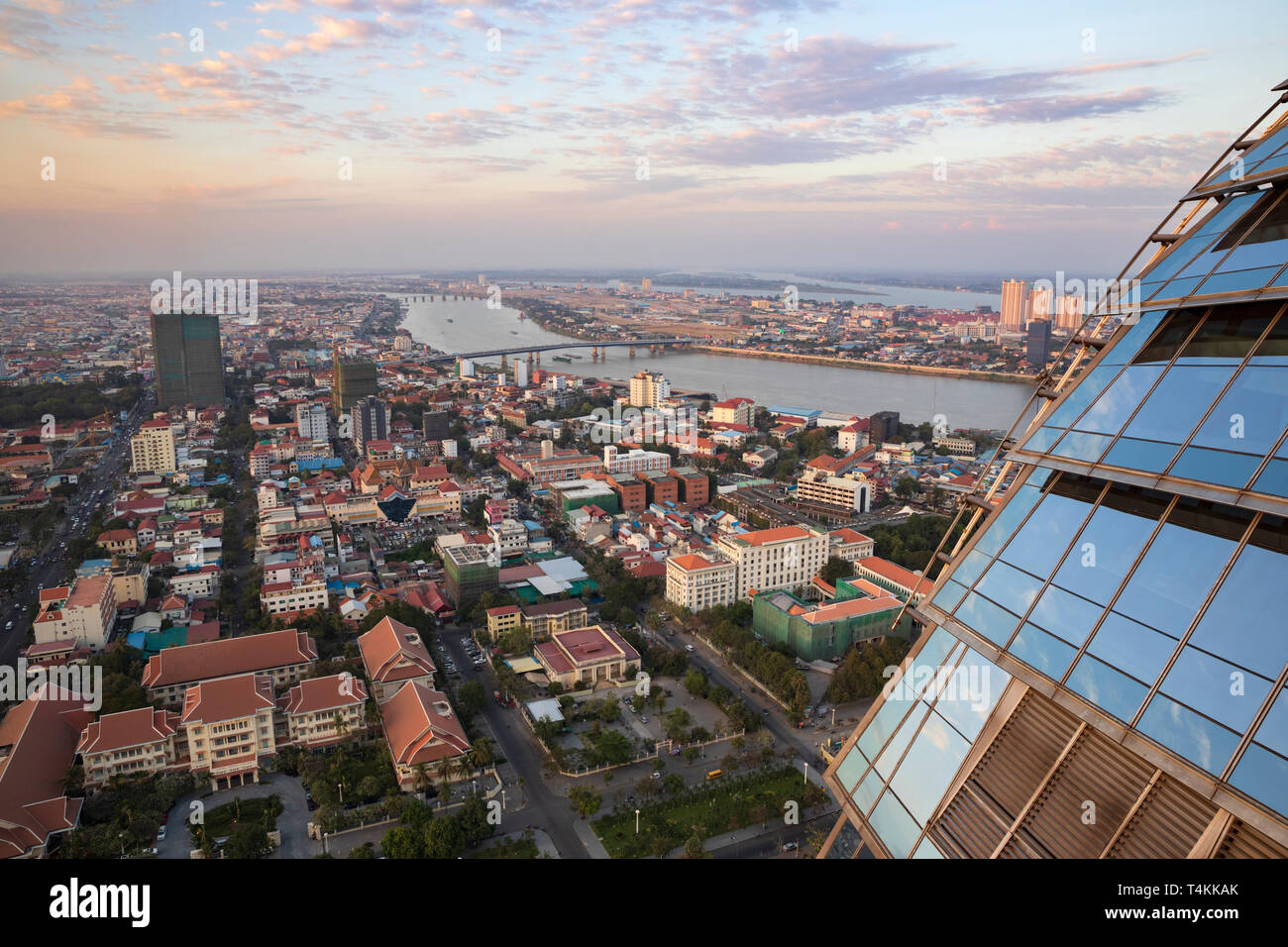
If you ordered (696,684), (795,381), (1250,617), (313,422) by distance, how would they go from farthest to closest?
(795,381) → (313,422) → (696,684) → (1250,617)

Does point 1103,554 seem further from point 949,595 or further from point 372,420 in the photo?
point 372,420

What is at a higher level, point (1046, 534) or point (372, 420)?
point (1046, 534)

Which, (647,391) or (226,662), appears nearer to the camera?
(226,662)

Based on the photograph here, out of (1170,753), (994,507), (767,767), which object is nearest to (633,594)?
(767,767)

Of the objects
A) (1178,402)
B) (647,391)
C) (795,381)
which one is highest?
(1178,402)

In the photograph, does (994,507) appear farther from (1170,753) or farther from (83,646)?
(83,646)

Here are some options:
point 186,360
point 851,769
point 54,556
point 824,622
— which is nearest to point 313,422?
point 186,360

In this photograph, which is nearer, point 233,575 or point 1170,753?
point 1170,753
